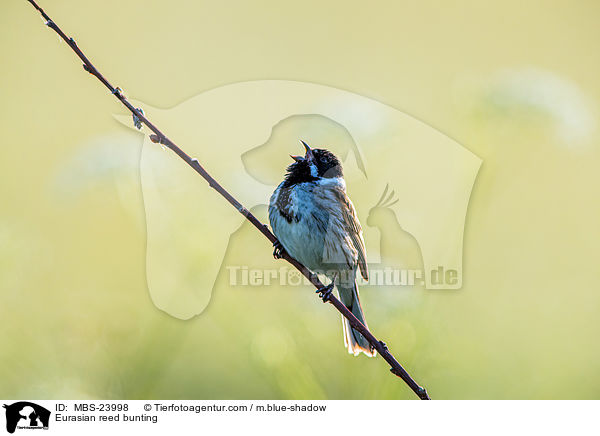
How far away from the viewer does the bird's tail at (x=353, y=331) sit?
220 centimetres

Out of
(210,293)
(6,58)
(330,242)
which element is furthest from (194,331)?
(6,58)

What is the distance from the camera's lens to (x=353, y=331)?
2.34m

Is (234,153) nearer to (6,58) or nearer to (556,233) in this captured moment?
(6,58)

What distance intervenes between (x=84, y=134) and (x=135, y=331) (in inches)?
39.2

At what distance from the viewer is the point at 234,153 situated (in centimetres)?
242

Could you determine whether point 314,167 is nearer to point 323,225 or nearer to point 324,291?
point 323,225

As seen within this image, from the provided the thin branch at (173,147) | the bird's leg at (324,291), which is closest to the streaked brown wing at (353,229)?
the bird's leg at (324,291)

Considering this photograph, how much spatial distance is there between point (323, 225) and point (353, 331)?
48cm
